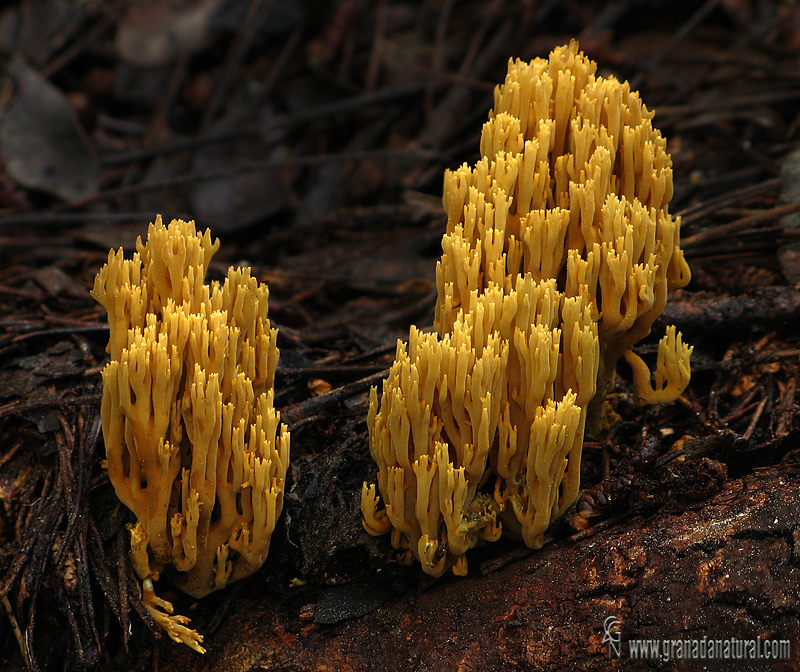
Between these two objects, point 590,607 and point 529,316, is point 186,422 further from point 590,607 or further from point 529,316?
point 590,607

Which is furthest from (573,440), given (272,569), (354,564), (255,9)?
(255,9)

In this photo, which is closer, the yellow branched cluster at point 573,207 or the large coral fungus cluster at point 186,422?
the large coral fungus cluster at point 186,422

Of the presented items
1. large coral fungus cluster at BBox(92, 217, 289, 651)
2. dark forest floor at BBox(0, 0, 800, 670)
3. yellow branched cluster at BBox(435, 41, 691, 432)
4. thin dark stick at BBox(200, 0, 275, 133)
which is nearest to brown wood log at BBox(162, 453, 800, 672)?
dark forest floor at BBox(0, 0, 800, 670)

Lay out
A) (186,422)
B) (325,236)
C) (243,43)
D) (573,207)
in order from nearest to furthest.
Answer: (186,422), (573,207), (325,236), (243,43)

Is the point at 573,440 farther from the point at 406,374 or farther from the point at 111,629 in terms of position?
the point at 111,629

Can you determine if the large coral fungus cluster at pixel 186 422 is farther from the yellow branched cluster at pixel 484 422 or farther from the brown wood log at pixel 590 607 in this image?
the yellow branched cluster at pixel 484 422

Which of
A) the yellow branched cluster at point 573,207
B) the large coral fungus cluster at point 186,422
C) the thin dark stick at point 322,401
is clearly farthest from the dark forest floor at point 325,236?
the yellow branched cluster at point 573,207

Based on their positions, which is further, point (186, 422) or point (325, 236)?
point (325, 236)

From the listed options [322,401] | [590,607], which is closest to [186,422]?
[322,401]
